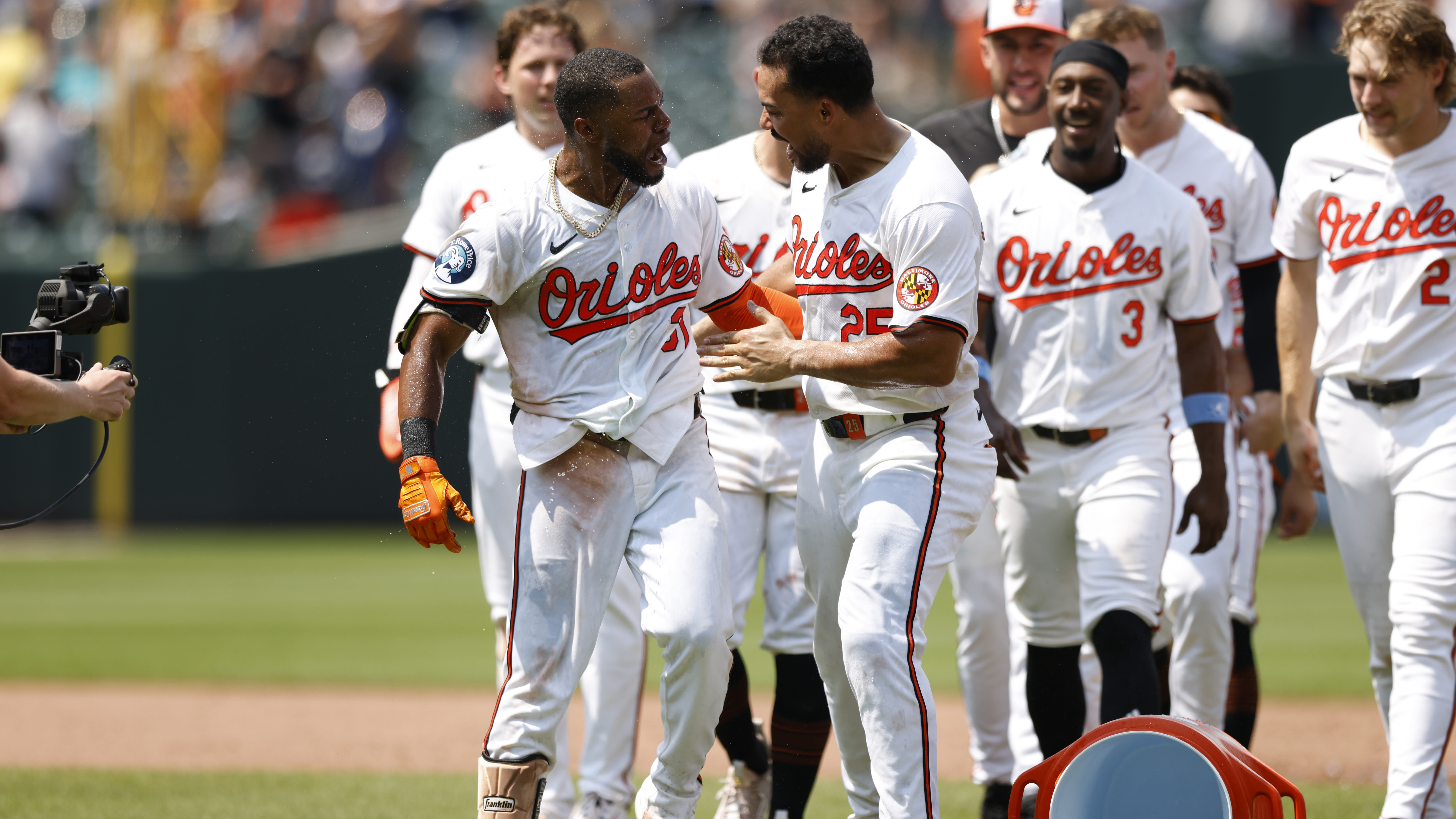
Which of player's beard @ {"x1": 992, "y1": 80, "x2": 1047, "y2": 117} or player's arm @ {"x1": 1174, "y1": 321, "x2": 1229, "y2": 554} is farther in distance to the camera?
player's beard @ {"x1": 992, "y1": 80, "x2": 1047, "y2": 117}

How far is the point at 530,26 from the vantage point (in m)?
5.32

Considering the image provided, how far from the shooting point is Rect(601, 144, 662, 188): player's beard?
3.96 metres

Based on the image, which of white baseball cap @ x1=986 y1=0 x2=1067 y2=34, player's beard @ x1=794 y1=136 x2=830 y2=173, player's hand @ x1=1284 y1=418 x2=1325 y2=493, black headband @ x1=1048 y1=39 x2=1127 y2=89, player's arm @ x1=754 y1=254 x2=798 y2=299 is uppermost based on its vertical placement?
white baseball cap @ x1=986 y1=0 x2=1067 y2=34

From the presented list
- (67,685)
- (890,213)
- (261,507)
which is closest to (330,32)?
(261,507)

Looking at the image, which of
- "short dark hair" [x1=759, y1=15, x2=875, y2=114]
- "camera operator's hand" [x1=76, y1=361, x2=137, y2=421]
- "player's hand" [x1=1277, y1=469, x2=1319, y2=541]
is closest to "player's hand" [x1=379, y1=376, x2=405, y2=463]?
"camera operator's hand" [x1=76, y1=361, x2=137, y2=421]

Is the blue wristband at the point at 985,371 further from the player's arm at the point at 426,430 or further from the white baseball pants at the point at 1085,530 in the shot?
the player's arm at the point at 426,430

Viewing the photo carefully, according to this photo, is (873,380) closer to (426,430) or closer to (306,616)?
(426,430)

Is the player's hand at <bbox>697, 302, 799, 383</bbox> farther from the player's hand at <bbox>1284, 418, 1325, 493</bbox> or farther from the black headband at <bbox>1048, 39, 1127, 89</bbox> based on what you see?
the player's hand at <bbox>1284, 418, 1325, 493</bbox>

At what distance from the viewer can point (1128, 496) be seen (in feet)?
15.3

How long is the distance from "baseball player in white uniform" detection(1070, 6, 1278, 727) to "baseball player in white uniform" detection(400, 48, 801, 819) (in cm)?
192

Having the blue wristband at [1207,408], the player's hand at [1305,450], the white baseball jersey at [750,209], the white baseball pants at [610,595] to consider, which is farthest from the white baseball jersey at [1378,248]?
the white baseball pants at [610,595]

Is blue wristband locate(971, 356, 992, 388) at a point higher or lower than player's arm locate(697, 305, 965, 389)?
lower

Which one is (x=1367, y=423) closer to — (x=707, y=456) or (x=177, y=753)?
(x=707, y=456)

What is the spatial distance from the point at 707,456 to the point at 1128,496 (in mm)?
1307
